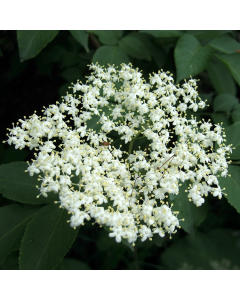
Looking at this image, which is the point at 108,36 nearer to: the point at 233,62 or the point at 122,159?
the point at 233,62

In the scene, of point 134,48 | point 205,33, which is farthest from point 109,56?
point 205,33

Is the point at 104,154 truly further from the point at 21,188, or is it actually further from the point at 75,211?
the point at 21,188

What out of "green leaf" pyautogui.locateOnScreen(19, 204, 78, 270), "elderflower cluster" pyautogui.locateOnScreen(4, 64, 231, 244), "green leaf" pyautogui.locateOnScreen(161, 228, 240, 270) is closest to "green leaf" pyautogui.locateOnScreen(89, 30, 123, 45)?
"elderflower cluster" pyautogui.locateOnScreen(4, 64, 231, 244)

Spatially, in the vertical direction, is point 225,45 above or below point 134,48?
below

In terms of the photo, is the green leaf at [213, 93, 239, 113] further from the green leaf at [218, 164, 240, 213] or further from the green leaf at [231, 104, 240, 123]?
the green leaf at [218, 164, 240, 213]

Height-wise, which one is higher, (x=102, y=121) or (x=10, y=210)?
(x=102, y=121)

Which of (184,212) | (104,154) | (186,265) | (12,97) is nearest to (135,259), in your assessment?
(186,265)
